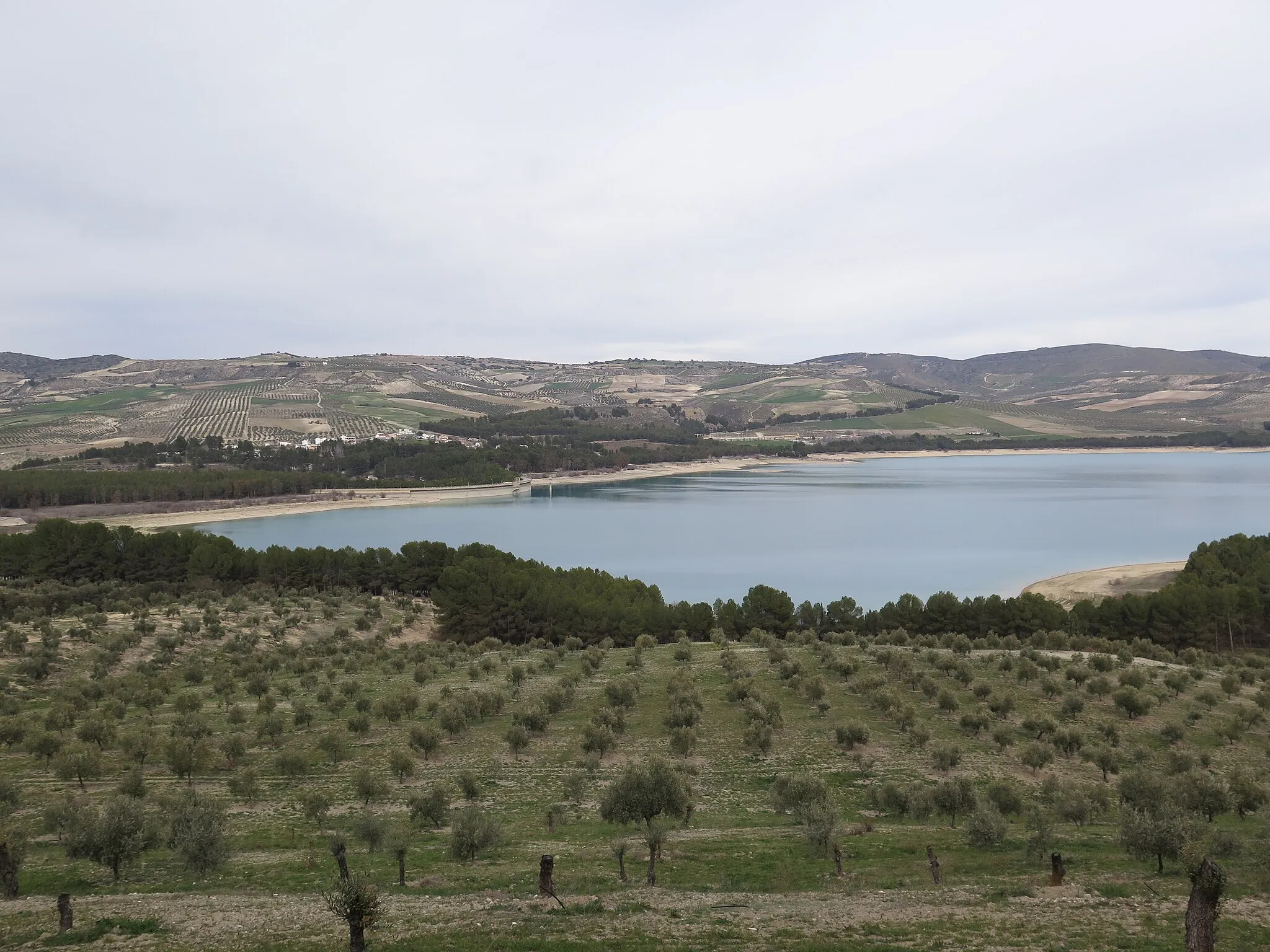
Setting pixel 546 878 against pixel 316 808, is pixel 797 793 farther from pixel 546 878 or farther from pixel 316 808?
pixel 316 808

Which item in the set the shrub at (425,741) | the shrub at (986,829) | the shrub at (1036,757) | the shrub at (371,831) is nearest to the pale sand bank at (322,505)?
the shrub at (425,741)

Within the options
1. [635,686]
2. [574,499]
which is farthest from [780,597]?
[574,499]

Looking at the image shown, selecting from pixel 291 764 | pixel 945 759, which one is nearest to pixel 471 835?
pixel 291 764

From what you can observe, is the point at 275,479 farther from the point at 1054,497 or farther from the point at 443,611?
the point at 1054,497

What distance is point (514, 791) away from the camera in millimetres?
18609

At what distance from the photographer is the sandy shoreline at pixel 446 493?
94.2 metres

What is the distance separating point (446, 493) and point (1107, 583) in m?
95.6

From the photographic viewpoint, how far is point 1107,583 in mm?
56375

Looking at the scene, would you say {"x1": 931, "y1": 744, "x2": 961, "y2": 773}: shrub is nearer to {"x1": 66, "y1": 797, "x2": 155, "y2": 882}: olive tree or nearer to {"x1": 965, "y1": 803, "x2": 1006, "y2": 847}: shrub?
{"x1": 965, "y1": 803, "x2": 1006, "y2": 847}: shrub

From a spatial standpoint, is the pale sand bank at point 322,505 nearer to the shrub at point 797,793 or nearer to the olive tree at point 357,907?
the shrub at point 797,793

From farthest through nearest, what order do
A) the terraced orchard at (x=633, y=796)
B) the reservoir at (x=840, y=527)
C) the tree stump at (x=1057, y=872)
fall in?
1. the reservoir at (x=840, y=527)
2. the tree stump at (x=1057, y=872)
3. the terraced orchard at (x=633, y=796)

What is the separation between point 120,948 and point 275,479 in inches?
4425

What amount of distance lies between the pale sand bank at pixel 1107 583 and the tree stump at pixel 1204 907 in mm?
45556

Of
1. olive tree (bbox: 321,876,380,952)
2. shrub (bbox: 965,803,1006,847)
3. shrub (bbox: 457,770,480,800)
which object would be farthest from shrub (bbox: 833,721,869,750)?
olive tree (bbox: 321,876,380,952)
